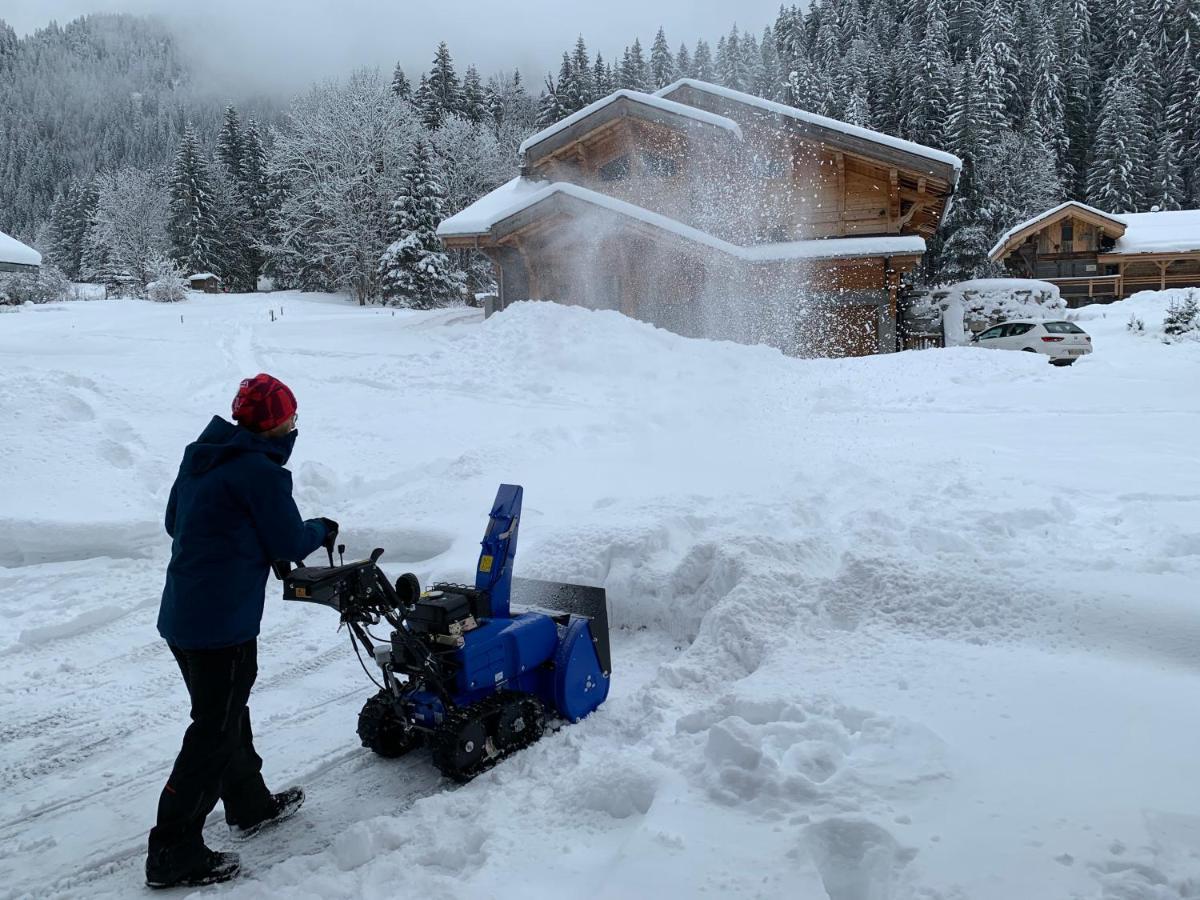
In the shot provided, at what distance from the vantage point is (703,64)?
78.2 metres

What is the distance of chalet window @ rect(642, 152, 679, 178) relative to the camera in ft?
64.6

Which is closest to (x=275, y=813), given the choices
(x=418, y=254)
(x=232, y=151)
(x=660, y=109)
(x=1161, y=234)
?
(x=660, y=109)

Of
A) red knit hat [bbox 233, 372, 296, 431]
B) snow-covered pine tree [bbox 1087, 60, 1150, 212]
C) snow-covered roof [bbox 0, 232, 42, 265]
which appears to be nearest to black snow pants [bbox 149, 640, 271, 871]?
red knit hat [bbox 233, 372, 296, 431]

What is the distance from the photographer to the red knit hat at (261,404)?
10.3 feet

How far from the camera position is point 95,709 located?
4.53 m

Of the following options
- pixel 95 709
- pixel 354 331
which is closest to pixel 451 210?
pixel 354 331

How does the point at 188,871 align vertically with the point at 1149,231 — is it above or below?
below

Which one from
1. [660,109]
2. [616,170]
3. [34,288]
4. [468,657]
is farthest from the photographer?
[34,288]

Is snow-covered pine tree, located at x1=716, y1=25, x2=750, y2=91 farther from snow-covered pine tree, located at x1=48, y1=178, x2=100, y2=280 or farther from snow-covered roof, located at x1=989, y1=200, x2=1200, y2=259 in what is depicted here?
snow-covered pine tree, located at x1=48, y1=178, x2=100, y2=280

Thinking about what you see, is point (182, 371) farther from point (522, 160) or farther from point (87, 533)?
point (522, 160)

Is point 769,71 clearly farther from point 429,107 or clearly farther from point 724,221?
point 724,221

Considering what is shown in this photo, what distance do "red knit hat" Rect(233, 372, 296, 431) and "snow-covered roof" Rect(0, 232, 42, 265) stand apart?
16663 millimetres

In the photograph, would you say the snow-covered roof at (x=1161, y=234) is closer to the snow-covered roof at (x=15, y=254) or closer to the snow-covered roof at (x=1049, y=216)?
the snow-covered roof at (x=1049, y=216)

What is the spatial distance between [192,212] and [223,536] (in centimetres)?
5296
